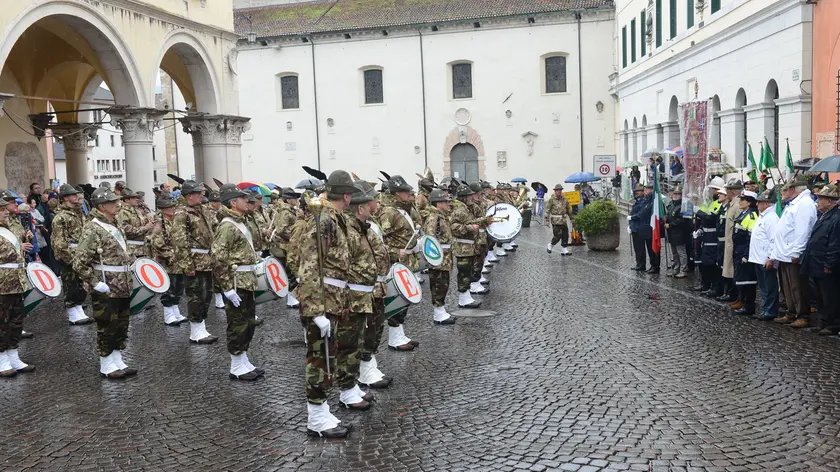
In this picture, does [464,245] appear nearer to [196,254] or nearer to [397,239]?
[397,239]

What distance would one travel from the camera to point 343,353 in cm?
704

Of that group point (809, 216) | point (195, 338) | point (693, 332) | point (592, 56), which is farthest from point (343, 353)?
point (592, 56)

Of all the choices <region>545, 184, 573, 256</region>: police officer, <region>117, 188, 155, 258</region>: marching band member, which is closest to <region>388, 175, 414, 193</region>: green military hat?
<region>117, 188, 155, 258</region>: marching band member

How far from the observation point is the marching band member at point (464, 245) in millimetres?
12180

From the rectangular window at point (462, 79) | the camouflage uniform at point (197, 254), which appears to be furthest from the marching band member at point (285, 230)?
the rectangular window at point (462, 79)

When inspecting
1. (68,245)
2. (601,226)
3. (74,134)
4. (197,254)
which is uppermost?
(74,134)

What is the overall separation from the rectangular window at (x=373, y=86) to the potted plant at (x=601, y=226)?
77.0 feet

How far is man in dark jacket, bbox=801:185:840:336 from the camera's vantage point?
9.86 metres

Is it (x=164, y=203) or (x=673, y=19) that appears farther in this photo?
(x=673, y=19)

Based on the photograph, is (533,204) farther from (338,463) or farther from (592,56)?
(338,463)

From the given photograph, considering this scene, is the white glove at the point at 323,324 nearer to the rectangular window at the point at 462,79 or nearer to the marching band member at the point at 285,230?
the marching band member at the point at 285,230

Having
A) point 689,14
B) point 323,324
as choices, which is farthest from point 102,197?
point 689,14

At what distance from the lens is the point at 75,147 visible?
2370 cm

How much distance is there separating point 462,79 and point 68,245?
31000 millimetres
